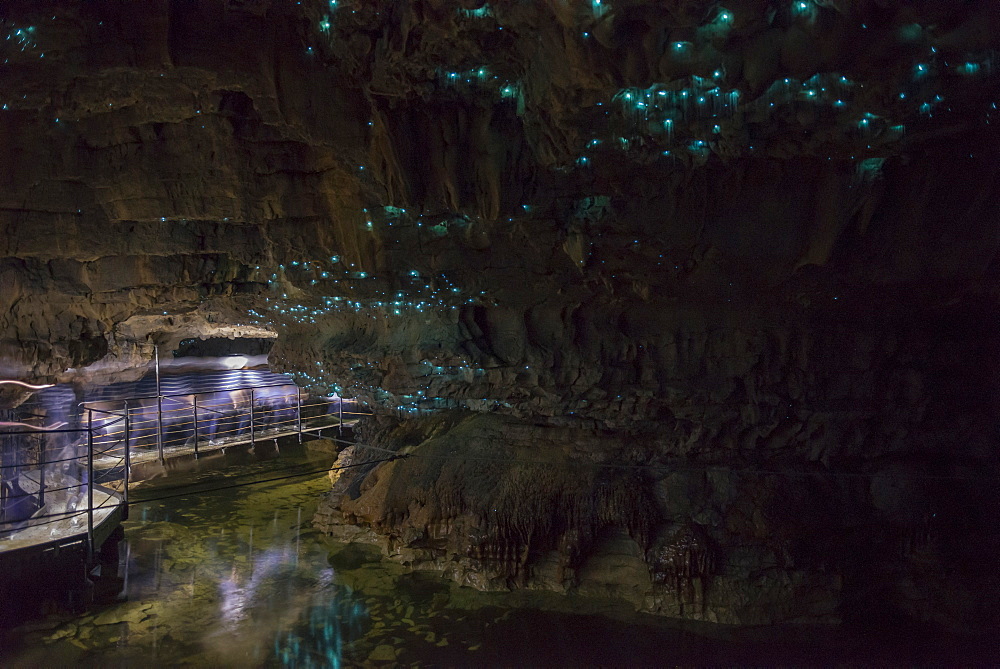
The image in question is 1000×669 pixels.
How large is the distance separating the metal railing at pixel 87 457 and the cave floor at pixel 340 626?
909 millimetres

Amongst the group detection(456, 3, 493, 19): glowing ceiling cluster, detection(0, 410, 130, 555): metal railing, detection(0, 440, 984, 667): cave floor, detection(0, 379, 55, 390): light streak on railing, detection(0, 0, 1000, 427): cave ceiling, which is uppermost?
detection(456, 3, 493, 19): glowing ceiling cluster

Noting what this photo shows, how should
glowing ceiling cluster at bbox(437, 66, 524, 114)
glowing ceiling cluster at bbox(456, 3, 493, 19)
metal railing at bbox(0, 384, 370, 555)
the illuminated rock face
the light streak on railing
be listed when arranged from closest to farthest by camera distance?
glowing ceiling cluster at bbox(456, 3, 493, 19)
the illuminated rock face
glowing ceiling cluster at bbox(437, 66, 524, 114)
metal railing at bbox(0, 384, 370, 555)
the light streak on railing

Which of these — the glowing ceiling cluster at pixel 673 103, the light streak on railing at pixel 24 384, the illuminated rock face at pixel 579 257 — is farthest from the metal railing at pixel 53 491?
the glowing ceiling cluster at pixel 673 103

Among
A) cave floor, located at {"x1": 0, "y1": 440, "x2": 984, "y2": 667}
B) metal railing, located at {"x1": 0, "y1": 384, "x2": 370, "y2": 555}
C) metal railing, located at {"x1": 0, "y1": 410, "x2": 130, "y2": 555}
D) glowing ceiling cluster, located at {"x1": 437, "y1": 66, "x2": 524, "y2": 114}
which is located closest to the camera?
glowing ceiling cluster, located at {"x1": 437, "y1": 66, "x2": 524, "y2": 114}

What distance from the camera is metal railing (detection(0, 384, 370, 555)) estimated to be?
20.5 ft

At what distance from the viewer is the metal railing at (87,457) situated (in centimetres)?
625

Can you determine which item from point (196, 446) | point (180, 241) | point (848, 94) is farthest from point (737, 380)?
point (196, 446)

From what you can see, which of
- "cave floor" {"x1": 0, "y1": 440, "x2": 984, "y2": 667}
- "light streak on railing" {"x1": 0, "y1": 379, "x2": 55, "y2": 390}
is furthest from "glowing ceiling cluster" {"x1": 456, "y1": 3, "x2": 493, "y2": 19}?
"light streak on railing" {"x1": 0, "y1": 379, "x2": 55, "y2": 390}

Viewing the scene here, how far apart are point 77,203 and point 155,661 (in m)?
5.22

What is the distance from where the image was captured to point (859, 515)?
702 centimetres

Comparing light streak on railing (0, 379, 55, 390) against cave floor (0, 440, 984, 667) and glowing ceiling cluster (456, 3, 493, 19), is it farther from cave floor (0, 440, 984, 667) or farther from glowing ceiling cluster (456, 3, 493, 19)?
glowing ceiling cluster (456, 3, 493, 19)

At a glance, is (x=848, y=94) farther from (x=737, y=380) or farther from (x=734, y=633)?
(x=734, y=633)

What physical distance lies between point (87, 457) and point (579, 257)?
5.45 meters

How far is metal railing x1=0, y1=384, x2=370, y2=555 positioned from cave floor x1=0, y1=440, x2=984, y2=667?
0.91m
